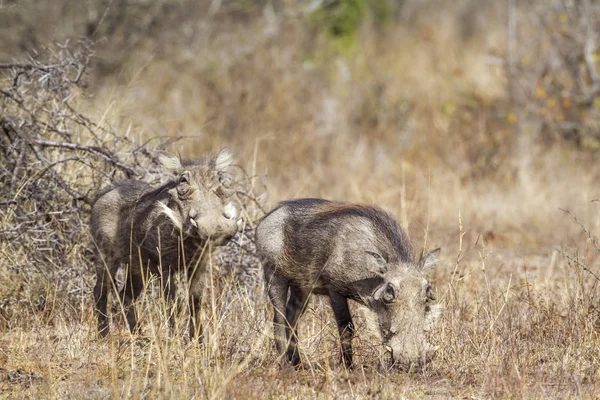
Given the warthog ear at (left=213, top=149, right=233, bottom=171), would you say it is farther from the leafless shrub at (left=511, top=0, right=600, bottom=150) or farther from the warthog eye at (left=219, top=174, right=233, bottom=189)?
the leafless shrub at (left=511, top=0, right=600, bottom=150)

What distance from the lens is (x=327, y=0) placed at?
15.0 metres

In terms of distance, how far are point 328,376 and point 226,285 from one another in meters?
1.55

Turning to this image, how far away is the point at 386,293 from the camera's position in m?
4.29

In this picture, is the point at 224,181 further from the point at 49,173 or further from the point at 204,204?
the point at 49,173

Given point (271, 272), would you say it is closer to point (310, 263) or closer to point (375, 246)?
point (310, 263)

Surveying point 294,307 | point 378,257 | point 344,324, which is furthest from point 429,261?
point 294,307

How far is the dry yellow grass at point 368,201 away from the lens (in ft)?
14.2

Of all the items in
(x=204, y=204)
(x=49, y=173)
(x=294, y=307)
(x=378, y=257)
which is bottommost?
(x=294, y=307)

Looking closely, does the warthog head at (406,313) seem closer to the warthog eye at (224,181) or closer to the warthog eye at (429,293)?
the warthog eye at (429,293)

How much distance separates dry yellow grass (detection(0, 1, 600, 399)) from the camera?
4.34m

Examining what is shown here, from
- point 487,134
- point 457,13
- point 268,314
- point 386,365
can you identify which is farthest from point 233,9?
point 386,365

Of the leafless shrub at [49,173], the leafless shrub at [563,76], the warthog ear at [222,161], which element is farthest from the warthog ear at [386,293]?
the leafless shrub at [563,76]

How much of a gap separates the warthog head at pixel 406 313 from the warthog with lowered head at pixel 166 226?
2.77 ft

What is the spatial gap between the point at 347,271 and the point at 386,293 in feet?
1.53
